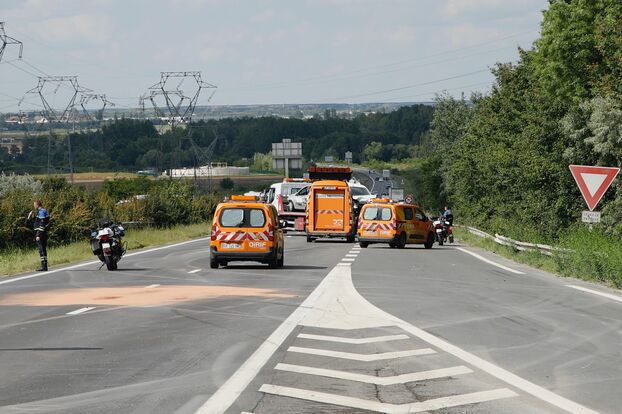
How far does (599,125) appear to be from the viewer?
47875 millimetres

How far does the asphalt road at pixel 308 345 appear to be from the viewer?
10523 millimetres

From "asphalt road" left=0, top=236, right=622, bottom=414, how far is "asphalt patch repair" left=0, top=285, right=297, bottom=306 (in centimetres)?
4

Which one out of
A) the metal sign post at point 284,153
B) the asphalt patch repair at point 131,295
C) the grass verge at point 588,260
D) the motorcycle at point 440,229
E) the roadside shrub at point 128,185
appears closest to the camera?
the asphalt patch repair at point 131,295

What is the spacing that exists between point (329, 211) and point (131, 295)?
30563 millimetres

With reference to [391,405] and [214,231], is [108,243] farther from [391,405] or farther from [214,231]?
[391,405]

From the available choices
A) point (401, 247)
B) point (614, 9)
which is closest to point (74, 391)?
point (401, 247)

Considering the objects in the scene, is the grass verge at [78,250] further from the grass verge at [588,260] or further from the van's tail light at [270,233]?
the grass verge at [588,260]

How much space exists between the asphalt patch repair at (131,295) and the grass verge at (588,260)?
285 inches

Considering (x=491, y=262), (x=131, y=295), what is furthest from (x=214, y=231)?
(x=491, y=262)

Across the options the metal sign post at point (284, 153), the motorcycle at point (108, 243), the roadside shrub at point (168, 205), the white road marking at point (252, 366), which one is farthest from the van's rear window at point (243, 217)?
the metal sign post at point (284, 153)

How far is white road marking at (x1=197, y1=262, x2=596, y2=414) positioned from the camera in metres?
10.4

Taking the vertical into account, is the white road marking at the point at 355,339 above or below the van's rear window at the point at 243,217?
below

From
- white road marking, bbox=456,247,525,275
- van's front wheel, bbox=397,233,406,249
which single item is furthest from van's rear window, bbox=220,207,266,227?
van's front wheel, bbox=397,233,406,249

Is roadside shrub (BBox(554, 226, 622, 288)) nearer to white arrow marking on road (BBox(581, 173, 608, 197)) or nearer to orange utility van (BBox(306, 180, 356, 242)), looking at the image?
white arrow marking on road (BBox(581, 173, 608, 197))
